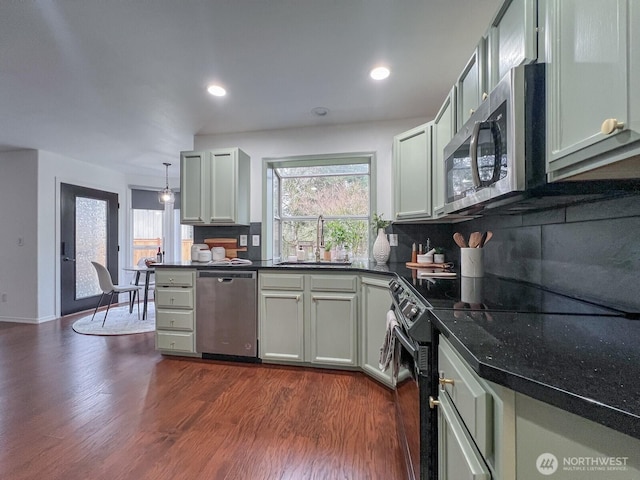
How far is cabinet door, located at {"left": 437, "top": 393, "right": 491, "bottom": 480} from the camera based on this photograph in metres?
0.66

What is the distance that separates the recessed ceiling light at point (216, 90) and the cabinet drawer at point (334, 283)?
178 centimetres

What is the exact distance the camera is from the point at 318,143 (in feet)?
10.6

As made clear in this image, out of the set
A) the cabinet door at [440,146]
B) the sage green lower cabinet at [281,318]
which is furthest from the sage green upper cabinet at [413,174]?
the sage green lower cabinet at [281,318]

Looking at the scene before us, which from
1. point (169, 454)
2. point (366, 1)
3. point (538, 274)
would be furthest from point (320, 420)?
point (366, 1)

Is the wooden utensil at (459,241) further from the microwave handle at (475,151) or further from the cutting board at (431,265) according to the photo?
the microwave handle at (475,151)

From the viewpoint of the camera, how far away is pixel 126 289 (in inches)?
162

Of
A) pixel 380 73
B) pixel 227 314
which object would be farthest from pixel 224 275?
pixel 380 73

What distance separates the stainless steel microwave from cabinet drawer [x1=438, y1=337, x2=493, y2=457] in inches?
24.6

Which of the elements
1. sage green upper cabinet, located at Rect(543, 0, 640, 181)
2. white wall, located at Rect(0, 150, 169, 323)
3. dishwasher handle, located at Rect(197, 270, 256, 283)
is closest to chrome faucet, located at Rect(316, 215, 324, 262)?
dishwasher handle, located at Rect(197, 270, 256, 283)

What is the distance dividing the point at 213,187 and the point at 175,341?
1.58 m

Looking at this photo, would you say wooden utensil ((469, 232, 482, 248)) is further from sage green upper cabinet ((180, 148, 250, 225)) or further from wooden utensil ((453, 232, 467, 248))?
sage green upper cabinet ((180, 148, 250, 225))

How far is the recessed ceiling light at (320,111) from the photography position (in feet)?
9.35

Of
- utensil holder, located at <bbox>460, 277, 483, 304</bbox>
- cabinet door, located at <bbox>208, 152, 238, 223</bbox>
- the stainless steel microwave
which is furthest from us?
cabinet door, located at <bbox>208, 152, 238, 223</bbox>

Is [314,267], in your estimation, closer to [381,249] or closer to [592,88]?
[381,249]
